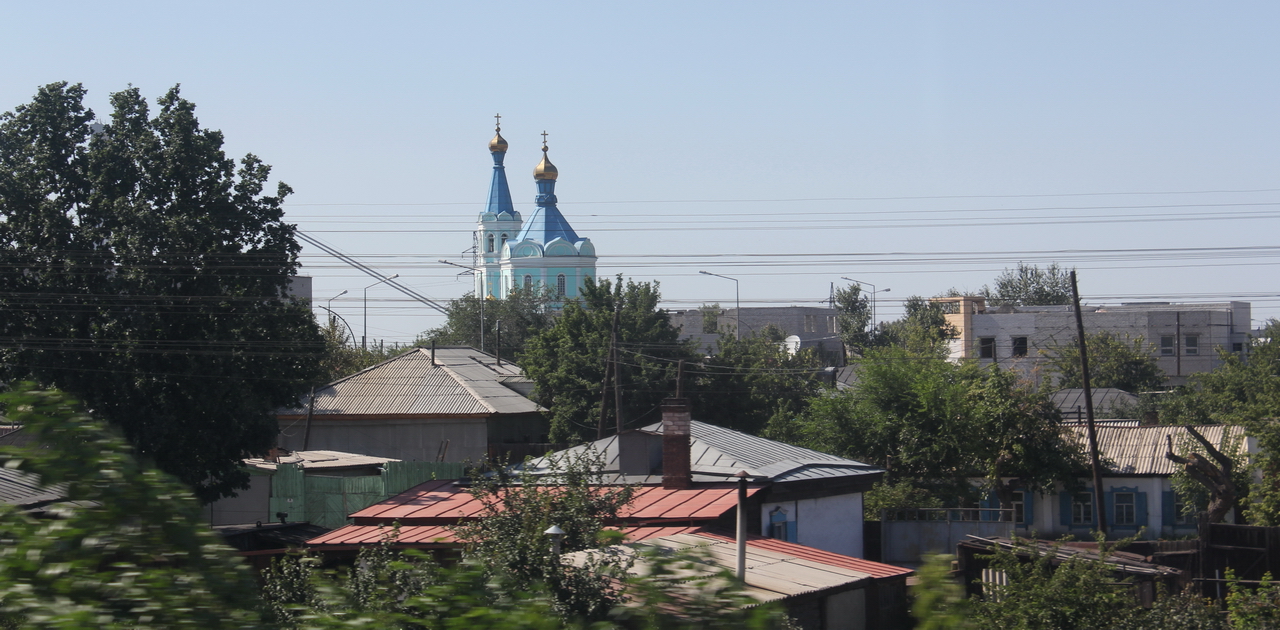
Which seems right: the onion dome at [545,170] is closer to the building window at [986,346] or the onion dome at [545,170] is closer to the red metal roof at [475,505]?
the building window at [986,346]

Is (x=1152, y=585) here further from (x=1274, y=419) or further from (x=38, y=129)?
(x=38, y=129)

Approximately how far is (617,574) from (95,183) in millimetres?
22116

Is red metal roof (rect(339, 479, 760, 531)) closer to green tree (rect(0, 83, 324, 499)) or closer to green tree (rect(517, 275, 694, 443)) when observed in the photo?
green tree (rect(0, 83, 324, 499))

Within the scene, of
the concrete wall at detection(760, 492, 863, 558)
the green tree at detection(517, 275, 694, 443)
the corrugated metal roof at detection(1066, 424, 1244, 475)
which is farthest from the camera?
the green tree at detection(517, 275, 694, 443)

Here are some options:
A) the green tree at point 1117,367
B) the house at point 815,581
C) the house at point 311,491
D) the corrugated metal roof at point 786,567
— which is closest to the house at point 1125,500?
the house at point 311,491

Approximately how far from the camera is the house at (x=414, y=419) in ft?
119

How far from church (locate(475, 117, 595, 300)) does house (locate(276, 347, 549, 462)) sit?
213ft

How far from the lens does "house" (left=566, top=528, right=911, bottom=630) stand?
39.3 ft

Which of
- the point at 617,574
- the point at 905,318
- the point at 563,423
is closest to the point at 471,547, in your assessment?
the point at 617,574

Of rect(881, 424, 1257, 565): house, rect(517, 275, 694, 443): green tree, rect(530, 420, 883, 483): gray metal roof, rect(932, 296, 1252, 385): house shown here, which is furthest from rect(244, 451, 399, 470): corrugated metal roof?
rect(932, 296, 1252, 385): house

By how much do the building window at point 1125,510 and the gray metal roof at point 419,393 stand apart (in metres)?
18.9

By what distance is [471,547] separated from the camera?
10680 mm

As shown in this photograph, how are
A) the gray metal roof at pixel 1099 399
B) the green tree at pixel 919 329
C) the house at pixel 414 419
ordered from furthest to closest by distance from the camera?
the green tree at pixel 919 329
the gray metal roof at pixel 1099 399
the house at pixel 414 419

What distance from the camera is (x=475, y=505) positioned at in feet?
56.6
